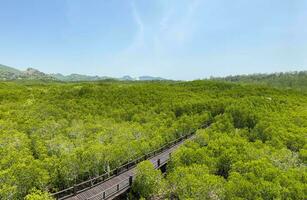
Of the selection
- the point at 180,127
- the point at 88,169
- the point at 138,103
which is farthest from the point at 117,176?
the point at 138,103

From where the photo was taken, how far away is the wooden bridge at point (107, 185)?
2412cm

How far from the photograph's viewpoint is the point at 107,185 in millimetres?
27062

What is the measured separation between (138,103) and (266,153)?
50.5 m

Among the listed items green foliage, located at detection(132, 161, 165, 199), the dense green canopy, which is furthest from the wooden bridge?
the dense green canopy

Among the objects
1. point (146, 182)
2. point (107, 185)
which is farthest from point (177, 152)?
point (107, 185)

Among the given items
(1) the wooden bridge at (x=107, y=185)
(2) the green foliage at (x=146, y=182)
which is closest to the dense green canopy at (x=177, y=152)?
(2) the green foliage at (x=146, y=182)

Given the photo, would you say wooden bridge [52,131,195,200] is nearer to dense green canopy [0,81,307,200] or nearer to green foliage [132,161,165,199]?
green foliage [132,161,165,199]

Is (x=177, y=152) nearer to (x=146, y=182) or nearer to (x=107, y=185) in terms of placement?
(x=146, y=182)

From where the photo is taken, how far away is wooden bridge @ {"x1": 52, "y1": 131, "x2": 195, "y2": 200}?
79.2 feet

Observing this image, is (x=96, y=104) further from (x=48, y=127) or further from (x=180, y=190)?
(x=180, y=190)

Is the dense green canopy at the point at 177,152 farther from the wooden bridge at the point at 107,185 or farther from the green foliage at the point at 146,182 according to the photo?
the wooden bridge at the point at 107,185

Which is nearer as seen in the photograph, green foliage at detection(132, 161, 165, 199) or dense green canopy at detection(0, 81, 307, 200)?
dense green canopy at detection(0, 81, 307, 200)

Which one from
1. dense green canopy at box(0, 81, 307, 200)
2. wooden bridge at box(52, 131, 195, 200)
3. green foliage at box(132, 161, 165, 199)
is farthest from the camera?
green foliage at box(132, 161, 165, 199)

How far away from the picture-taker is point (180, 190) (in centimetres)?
2378
